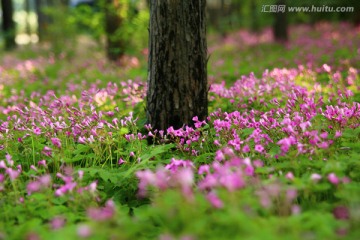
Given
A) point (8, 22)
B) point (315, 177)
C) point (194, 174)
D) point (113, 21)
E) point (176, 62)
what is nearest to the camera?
point (315, 177)

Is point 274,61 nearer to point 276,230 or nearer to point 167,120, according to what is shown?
point 167,120

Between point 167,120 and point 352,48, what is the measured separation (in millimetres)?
8276

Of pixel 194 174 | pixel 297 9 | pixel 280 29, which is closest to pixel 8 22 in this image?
pixel 280 29

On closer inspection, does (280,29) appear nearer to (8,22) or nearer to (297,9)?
(297,9)

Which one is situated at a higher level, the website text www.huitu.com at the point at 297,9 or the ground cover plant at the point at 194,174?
the website text www.huitu.com at the point at 297,9

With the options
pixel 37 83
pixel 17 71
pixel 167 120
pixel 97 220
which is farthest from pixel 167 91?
pixel 17 71

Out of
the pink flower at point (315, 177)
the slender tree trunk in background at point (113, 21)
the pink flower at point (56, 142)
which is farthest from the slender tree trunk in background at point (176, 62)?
the slender tree trunk in background at point (113, 21)

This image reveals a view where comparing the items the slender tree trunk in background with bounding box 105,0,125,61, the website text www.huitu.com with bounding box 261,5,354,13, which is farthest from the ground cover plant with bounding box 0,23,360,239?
the website text www.huitu.com with bounding box 261,5,354,13

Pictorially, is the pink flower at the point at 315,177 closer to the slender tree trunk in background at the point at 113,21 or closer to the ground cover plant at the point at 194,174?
the ground cover plant at the point at 194,174

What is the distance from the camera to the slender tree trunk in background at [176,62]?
464 centimetres

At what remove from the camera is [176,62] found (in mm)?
4703

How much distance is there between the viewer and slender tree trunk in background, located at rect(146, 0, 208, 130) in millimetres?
4641

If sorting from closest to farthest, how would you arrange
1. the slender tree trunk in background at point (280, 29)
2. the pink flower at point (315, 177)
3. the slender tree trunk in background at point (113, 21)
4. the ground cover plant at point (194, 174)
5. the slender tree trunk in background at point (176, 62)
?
the ground cover plant at point (194, 174) < the pink flower at point (315, 177) < the slender tree trunk in background at point (176, 62) < the slender tree trunk in background at point (113, 21) < the slender tree trunk in background at point (280, 29)

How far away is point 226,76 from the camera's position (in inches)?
390
